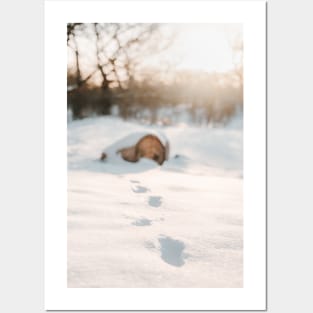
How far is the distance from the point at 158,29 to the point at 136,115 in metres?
4.82

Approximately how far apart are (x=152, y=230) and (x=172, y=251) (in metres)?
0.17

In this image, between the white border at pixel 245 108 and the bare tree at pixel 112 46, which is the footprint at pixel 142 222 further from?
the bare tree at pixel 112 46

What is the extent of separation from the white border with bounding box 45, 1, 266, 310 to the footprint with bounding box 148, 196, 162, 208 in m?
0.54

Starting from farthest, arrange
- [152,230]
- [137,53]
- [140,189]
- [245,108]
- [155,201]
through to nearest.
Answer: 1. [140,189]
2. [155,201]
3. [137,53]
4. [245,108]
5. [152,230]

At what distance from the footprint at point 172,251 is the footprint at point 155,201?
476 millimetres

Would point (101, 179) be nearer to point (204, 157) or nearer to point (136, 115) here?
point (204, 157)

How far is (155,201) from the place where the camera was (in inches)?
83.4

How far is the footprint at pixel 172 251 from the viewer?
1397 millimetres

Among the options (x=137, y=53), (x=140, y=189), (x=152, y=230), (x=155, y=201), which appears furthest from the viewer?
(x=140, y=189)

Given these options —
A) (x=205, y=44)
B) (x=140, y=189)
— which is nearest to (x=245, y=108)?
(x=205, y=44)

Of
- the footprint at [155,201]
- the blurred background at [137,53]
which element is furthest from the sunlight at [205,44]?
the footprint at [155,201]

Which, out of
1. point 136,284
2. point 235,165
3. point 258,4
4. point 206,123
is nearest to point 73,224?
point 136,284

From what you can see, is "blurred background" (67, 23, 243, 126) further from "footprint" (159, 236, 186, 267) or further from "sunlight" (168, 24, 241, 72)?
"footprint" (159, 236, 186, 267)

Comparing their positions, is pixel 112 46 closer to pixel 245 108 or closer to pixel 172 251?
pixel 245 108
